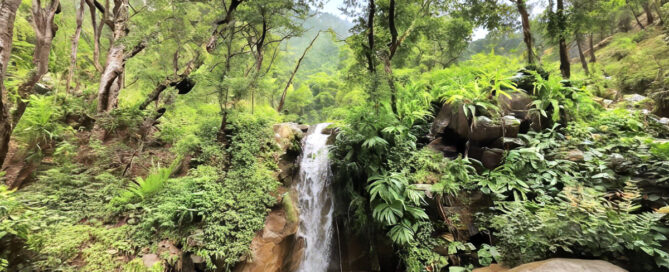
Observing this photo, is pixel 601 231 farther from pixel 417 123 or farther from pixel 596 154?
pixel 417 123

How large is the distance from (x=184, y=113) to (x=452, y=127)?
7128 millimetres

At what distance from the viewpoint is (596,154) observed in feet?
13.8

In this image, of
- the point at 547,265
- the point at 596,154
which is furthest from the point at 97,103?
the point at 596,154

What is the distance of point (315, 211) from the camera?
6.57 metres

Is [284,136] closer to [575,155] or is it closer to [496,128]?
[496,128]

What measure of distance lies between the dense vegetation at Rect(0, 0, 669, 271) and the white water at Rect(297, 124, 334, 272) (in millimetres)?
589

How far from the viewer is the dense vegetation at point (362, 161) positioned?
10.6 feet

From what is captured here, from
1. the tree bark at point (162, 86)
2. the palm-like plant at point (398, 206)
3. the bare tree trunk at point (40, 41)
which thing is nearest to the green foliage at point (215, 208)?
the tree bark at point (162, 86)

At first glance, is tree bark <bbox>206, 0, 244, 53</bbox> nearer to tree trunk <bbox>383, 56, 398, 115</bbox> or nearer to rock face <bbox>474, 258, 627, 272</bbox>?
tree trunk <bbox>383, 56, 398, 115</bbox>

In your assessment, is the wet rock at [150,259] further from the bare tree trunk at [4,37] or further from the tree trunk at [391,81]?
the tree trunk at [391,81]

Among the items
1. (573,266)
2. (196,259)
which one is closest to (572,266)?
(573,266)

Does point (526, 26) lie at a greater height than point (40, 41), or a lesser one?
lesser

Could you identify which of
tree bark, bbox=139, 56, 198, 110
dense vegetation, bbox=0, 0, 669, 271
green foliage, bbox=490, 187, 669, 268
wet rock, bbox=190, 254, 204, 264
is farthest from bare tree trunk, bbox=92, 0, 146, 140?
green foliage, bbox=490, 187, 669, 268

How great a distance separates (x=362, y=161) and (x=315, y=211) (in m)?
2.42
